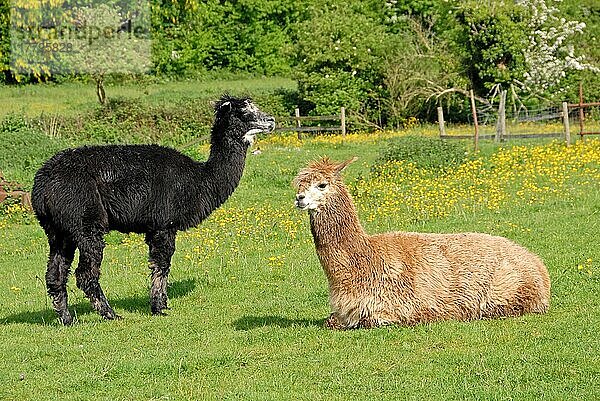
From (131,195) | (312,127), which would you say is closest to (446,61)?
(312,127)

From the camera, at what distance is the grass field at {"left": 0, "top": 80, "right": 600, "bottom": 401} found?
305 inches

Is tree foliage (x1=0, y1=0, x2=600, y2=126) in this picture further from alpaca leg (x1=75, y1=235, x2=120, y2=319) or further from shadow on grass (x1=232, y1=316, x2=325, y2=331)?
shadow on grass (x1=232, y1=316, x2=325, y2=331)

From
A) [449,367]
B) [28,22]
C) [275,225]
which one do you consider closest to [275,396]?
[449,367]

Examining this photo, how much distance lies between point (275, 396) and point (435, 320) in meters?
2.68

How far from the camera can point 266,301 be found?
11680 mm

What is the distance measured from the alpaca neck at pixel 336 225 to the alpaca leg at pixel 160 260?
2.65 meters

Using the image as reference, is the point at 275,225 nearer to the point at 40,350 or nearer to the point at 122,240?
the point at 122,240

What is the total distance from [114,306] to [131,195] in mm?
1613

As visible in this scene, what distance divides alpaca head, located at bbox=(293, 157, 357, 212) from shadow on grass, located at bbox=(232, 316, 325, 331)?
1317 mm

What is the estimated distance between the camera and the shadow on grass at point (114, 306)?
37.8 ft

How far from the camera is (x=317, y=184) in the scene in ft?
31.5

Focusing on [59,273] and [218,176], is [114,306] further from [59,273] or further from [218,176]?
[218,176]

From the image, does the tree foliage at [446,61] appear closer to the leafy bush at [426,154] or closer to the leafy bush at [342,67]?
the leafy bush at [342,67]

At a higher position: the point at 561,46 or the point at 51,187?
the point at 561,46
